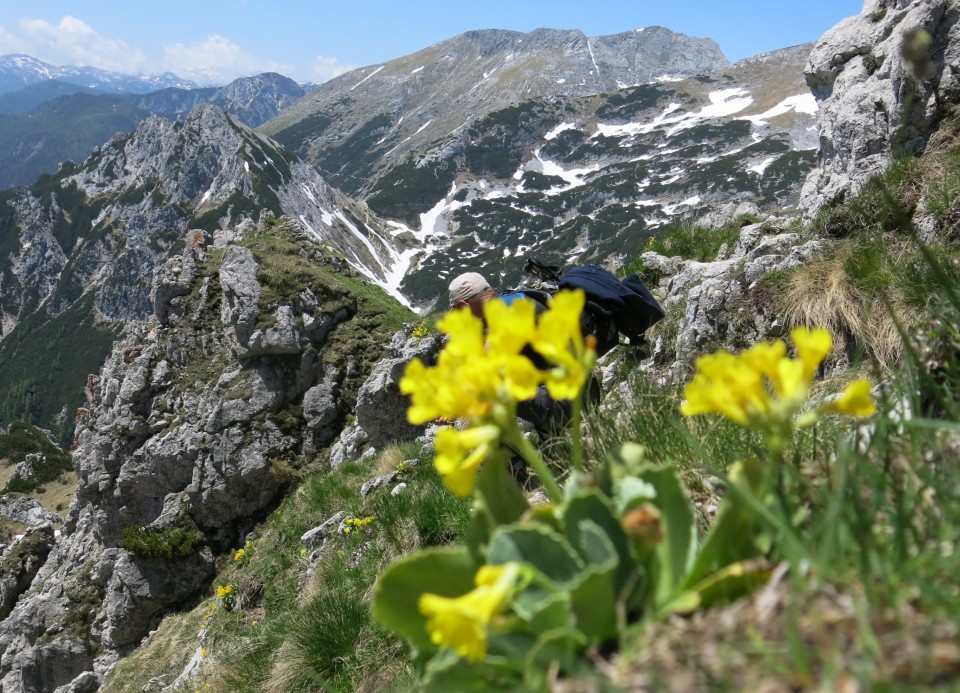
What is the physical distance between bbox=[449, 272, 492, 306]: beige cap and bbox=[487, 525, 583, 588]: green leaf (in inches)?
152

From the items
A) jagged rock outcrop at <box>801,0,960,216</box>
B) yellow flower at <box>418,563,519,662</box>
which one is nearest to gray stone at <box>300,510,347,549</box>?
yellow flower at <box>418,563,519,662</box>

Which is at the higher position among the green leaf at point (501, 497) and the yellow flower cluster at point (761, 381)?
the yellow flower cluster at point (761, 381)

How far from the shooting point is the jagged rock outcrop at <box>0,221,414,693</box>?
1520cm

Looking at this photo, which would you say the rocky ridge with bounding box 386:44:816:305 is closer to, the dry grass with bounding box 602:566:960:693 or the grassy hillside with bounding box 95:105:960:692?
the grassy hillside with bounding box 95:105:960:692

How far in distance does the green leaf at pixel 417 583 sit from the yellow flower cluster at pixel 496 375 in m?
0.15

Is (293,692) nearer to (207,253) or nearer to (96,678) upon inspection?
(96,678)

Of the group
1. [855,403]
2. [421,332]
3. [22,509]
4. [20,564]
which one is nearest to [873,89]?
[421,332]

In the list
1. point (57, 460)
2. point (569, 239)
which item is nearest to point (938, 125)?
point (57, 460)

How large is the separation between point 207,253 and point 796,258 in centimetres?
2143

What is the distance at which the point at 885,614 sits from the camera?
885 millimetres

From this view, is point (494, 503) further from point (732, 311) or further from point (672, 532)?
point (732, 311)

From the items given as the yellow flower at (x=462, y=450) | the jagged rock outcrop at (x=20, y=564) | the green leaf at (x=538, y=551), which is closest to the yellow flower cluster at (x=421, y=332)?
the yellow flower at (x=462, y=450)

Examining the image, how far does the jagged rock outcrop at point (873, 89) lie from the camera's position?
805cm

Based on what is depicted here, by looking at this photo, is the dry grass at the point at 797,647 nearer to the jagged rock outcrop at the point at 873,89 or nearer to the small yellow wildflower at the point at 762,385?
the small yellow wildflower at the point at 762,385
